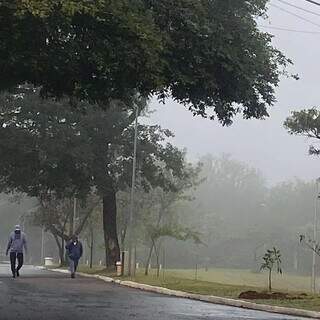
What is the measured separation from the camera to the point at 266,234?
102 meters

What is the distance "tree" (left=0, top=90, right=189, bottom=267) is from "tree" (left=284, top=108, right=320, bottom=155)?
729 cm

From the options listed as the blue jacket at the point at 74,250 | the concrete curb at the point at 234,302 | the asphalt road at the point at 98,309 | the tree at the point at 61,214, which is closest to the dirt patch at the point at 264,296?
the concrete curb at the point at 234,302

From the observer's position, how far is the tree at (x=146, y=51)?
1127 cm

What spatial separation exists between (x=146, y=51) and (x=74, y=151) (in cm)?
2237

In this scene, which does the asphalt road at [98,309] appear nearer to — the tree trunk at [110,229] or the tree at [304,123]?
the tree at [304,123]

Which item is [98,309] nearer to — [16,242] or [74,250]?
[16,242]

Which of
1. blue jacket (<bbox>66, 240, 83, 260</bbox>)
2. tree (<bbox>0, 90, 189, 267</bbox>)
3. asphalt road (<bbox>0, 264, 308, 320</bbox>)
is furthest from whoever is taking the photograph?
tree (<bbox>0, 90, 189, 267</bbox>)

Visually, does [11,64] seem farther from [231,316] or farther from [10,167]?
[10,167]

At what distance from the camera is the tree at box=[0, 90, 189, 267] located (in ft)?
111

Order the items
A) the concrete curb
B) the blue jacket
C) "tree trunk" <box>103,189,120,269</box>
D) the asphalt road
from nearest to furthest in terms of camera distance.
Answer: the asphalt road, the concrete curb, the blue jacket, "tree trunk" <box>103,189,120,269</box>

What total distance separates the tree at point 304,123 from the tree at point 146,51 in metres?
10.7

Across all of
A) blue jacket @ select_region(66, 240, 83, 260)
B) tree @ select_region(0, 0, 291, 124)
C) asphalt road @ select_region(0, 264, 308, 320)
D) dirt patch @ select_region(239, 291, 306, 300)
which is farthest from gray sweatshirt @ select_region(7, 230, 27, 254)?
tree @ select_region(0, 0, 291, 124)

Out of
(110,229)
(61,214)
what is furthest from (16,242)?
(61,214)

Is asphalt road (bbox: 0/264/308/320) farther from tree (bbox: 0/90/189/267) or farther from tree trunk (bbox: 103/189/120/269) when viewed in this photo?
tree trunk (bbox: 103/189/120/269)
